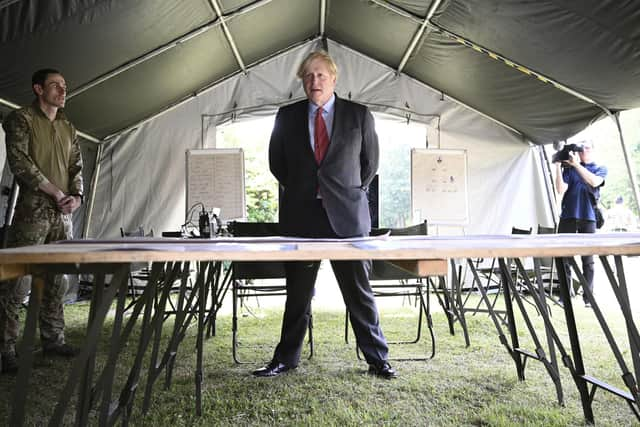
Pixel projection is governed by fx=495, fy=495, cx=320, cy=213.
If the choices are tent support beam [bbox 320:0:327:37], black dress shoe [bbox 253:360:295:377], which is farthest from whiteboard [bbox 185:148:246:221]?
black dress shoe [bbox 253:360:295:377]

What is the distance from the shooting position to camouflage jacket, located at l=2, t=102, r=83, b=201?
2641 millimetres

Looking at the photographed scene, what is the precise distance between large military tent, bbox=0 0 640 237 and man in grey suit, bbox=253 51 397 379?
6.09 feet

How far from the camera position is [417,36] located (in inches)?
206

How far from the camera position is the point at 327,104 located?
2.44m

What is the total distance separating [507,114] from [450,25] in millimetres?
1708

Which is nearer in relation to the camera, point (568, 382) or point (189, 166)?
point (568, 382)

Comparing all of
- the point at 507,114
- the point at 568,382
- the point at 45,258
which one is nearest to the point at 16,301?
the point at 45,258

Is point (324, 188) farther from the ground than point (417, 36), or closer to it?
closer to it

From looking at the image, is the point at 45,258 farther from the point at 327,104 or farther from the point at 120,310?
the point at 327,104

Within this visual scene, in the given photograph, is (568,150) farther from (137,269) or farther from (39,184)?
(39,184)

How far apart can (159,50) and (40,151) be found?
2281mm

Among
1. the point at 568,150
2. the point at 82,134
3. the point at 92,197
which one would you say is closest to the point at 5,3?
the point at 82,134

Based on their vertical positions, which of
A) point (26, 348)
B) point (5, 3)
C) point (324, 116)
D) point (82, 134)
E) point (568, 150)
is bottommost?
point (26, 348)

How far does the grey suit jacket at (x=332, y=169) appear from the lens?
7.55 ft
